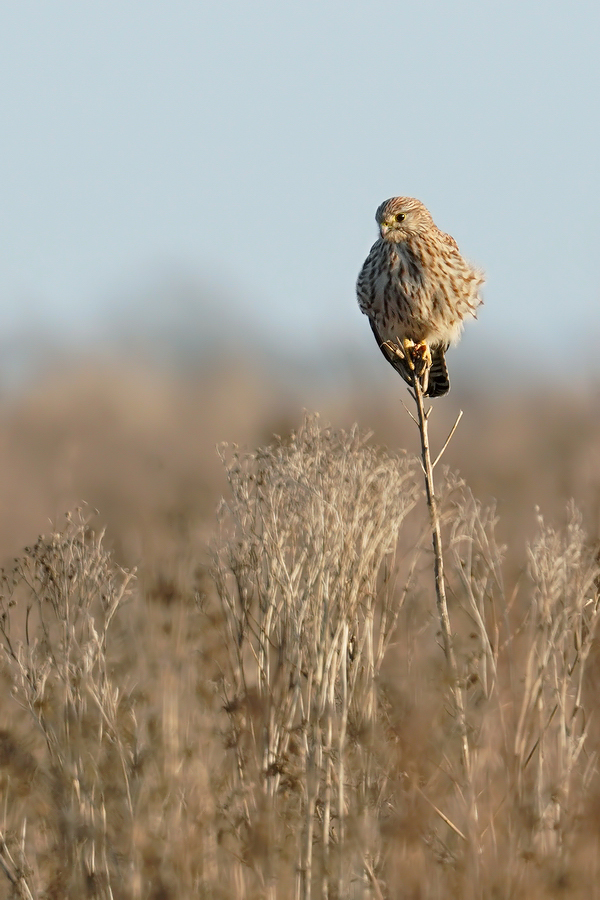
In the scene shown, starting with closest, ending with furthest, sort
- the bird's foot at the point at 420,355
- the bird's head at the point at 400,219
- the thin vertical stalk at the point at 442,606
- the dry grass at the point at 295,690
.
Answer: the thin vertical stalk at the point at 442,606, the dry grass at the point at 295,690, the bird's foot at the point at 420,355, the bird's head at the point at 400,219

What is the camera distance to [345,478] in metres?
4.59

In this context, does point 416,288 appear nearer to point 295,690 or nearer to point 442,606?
point 442,606

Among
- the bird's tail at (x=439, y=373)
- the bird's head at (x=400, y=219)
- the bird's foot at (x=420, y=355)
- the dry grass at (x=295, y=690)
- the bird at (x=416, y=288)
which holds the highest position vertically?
the bird's head at (x=400, y=219)

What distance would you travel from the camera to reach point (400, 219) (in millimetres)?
6785

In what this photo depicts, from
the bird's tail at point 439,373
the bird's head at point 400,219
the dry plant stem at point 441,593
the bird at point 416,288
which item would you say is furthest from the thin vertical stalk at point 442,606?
the bird's head at point 400,219

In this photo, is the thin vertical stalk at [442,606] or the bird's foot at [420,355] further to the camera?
the bird's foot at [420,355]

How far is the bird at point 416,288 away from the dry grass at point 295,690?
1764mm

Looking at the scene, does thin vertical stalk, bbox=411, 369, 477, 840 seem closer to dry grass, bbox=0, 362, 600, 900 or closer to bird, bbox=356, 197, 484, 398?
dry grass, bbox=0, 362, 600, 900

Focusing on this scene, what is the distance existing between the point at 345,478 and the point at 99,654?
3.87ft

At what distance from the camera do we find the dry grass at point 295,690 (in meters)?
3.96

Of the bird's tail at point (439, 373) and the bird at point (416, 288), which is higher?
the bird at point (416, 288)

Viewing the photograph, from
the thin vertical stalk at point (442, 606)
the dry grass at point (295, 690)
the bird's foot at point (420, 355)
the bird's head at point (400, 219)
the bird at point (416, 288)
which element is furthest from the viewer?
the bird's head at point (400, 219)

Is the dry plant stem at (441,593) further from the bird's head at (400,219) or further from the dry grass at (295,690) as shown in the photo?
the bird's head at (400,219)

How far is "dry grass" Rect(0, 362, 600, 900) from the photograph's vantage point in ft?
13.0
